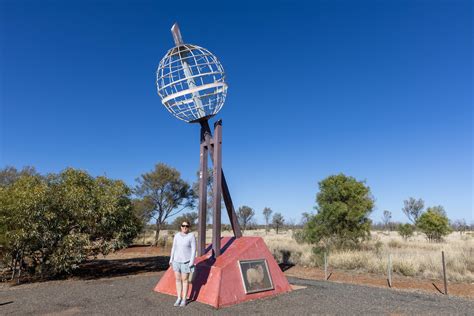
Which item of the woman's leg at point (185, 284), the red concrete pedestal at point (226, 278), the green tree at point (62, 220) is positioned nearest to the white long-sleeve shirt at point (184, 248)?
the woman's leg at point (185, 284)

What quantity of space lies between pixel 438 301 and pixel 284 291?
11.4 ft

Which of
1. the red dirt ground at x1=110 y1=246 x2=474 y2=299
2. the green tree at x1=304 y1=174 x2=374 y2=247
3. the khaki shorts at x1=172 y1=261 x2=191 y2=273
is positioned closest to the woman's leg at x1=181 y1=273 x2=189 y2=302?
the khaki shorts at x1=172 y1=261 x2=191 y2=273

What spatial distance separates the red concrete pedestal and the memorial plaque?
102 mm

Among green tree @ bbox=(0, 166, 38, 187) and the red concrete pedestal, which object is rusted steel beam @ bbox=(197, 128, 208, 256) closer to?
the red concrete pedestal

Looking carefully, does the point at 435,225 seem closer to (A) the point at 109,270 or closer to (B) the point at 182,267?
(A) the point at 109,270

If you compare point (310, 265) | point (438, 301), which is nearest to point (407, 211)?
point (310, 265)

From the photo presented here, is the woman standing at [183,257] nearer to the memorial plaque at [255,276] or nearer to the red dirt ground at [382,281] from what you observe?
the memorial plaque at [255,276]

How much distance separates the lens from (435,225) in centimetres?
2928

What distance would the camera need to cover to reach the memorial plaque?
26.9 ft

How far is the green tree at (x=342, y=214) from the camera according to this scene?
18500 mm

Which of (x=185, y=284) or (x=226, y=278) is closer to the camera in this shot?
(x=185, y=284)

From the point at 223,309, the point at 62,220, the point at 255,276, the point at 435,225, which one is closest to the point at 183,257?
the point at 223,309

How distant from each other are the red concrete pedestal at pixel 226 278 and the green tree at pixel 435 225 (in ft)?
82.7

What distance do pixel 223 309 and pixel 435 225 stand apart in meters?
27.6
